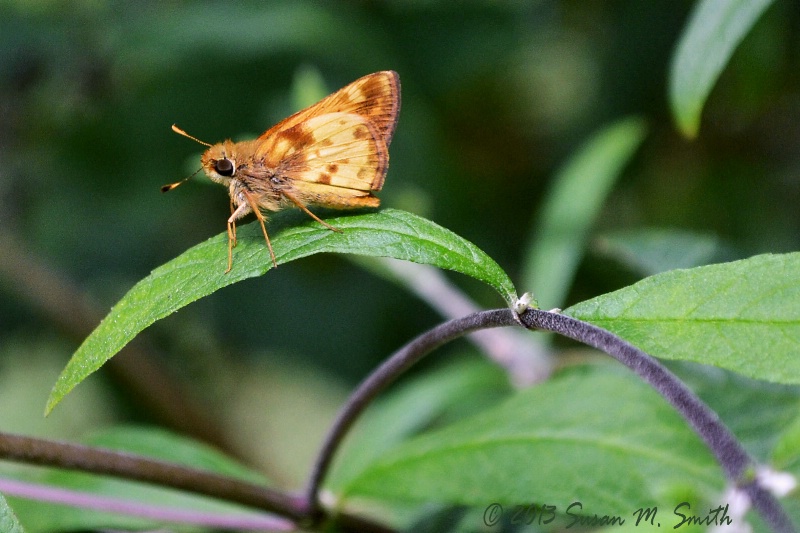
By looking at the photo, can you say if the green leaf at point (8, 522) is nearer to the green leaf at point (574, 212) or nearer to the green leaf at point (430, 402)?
the green leaf at point (430, 402)

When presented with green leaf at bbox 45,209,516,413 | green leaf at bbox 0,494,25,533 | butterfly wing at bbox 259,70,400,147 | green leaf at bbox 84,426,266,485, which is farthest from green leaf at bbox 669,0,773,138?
green leaf at bbox 0,494,25,533

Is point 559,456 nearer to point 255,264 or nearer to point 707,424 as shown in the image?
point 707,424

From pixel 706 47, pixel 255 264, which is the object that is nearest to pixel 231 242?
pixel 255 264

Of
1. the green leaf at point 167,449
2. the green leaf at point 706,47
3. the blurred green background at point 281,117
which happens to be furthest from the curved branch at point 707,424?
the blurred green background at point 281,117

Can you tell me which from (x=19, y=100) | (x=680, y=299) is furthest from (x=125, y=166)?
(x=680, y=299)

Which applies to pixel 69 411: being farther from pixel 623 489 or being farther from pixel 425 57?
pixel 623 489

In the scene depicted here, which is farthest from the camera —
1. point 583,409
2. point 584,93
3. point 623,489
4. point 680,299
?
point 584,93
